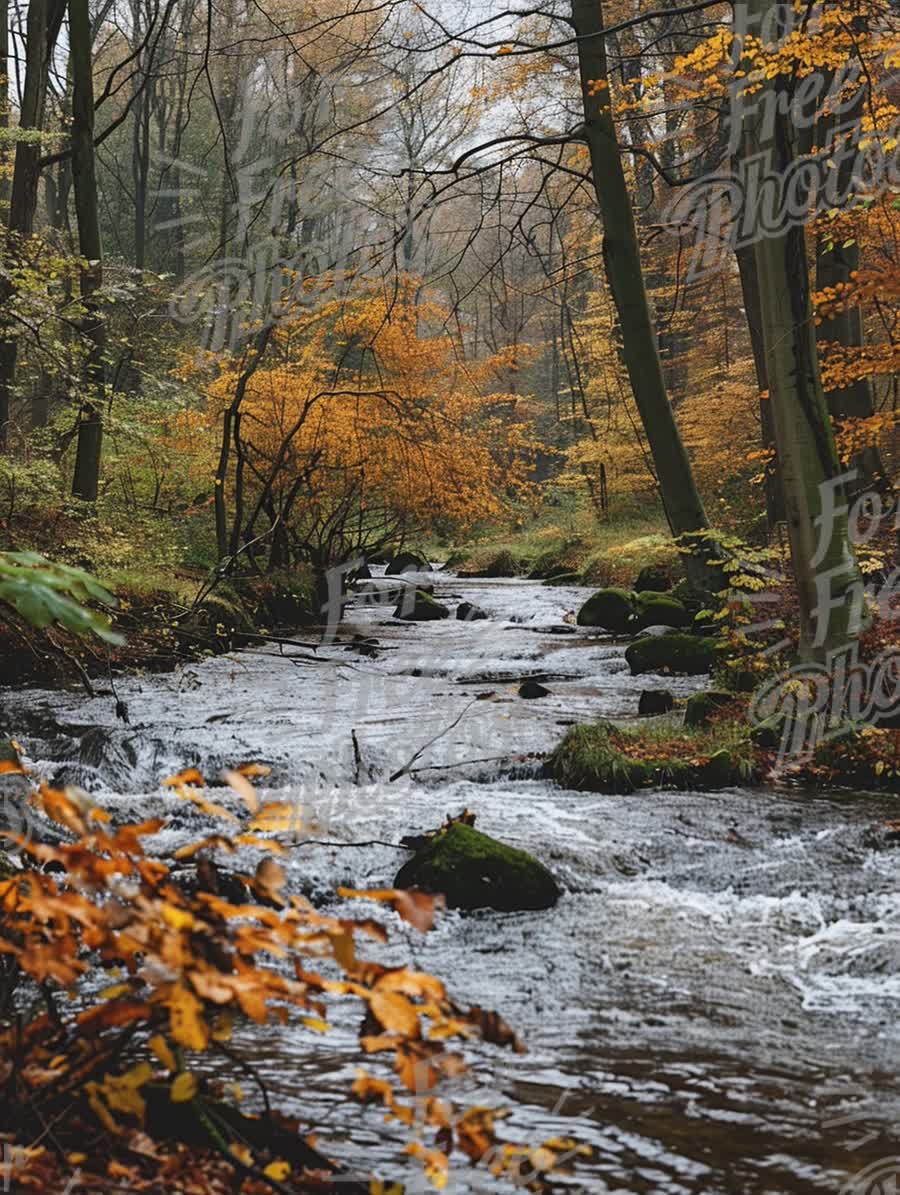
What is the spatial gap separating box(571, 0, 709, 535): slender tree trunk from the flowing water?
2360 mm

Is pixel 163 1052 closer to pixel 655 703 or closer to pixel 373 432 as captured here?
pixel 655 703

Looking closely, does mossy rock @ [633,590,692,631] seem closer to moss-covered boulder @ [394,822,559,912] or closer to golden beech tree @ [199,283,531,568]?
golden beech tree @ [199,283,531,568]

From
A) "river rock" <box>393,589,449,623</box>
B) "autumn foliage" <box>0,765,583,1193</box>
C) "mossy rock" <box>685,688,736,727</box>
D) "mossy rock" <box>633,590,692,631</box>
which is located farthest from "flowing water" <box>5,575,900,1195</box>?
"river rock" <box>393,589,449,623</box>

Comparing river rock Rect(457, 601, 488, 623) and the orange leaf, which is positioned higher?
river rock Rect(457, 601, 488, 623)

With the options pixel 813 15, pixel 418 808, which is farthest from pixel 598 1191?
pixel 813 15

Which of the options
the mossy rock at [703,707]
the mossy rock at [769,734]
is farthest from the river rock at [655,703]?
→ the mossy rock at [769,734]

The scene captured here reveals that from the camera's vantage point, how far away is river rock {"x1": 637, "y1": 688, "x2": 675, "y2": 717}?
351 inches

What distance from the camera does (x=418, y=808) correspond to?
6.55 meters

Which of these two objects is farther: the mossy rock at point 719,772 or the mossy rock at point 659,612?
the mossy rock at point 659,612

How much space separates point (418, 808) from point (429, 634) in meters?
8.25

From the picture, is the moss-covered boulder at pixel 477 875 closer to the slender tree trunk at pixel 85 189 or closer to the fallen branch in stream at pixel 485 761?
the fallen branch in stream at pixel 485 761

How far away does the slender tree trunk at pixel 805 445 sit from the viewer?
7.21 meters

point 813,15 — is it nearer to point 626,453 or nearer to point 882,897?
point 882,897

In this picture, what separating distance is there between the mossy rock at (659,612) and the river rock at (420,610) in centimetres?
383
